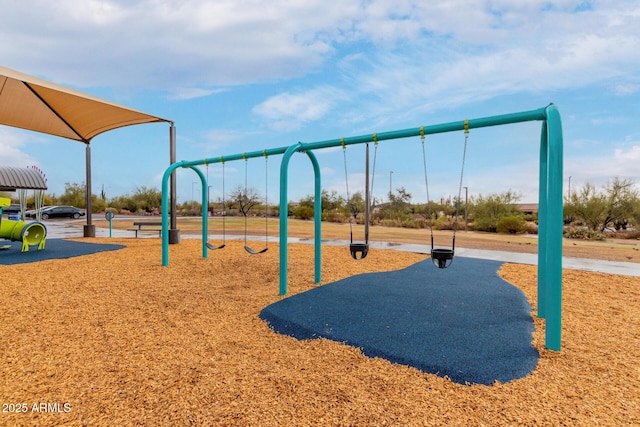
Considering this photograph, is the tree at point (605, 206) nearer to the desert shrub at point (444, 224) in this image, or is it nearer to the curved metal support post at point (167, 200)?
the desert shrub at point (444, 224)

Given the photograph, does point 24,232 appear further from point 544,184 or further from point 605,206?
point 605,206

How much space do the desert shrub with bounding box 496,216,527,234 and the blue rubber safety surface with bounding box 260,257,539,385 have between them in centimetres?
1748

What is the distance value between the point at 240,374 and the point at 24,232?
29.7 ft

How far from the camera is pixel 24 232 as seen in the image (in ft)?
27.6

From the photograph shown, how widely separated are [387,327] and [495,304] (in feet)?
5.43

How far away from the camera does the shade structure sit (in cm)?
798

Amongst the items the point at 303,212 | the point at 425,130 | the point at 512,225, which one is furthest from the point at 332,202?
the point at 425,130

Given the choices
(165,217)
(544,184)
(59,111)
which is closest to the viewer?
(544,184)

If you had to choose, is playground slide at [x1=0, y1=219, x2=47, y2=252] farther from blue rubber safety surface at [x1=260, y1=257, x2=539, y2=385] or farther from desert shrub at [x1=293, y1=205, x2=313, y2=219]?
desert shrub at [x1=293, y1=205, x2=313, y2=219]

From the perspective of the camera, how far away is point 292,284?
17.0ft

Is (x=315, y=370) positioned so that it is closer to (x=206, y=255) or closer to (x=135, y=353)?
(x=135, y=353)

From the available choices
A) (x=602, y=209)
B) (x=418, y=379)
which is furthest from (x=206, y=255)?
(x=602, y=209)

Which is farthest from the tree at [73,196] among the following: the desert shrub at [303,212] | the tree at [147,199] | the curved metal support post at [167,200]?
the curved metal support post at [167,200]

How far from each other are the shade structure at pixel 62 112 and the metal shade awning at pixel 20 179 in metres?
1.93
